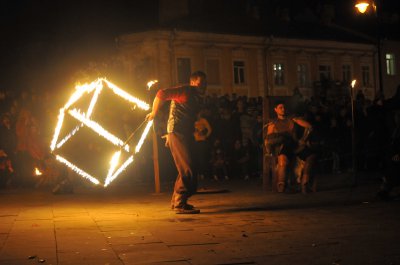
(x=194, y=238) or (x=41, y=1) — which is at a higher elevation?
(x=41, y=1)

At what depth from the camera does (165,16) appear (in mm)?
52094

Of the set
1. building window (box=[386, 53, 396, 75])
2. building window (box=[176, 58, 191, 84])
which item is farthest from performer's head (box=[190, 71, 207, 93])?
building window (box=[386, 53, 396, 75])

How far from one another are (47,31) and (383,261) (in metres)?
27.0

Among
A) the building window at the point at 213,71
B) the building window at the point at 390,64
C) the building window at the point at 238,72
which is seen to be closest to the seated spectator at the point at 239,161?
the building window at the point at 213,71

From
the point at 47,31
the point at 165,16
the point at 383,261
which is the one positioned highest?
the point at 165,16

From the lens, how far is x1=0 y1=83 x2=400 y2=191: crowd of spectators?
1845 centimetres

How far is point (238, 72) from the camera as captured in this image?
2191 inches

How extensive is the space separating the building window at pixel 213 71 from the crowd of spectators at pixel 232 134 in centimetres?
A: 3015

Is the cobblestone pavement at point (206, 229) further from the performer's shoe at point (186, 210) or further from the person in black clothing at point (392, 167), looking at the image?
the person in black clothing at point (392, 167)

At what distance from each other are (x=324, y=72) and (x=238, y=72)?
29.1ft

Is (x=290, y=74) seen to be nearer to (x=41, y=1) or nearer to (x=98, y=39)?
(x=98, y=39)

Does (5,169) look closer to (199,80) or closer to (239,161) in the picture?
(239,161)

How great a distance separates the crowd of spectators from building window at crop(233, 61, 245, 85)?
31.5 m

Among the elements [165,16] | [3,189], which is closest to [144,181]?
[3,189]
